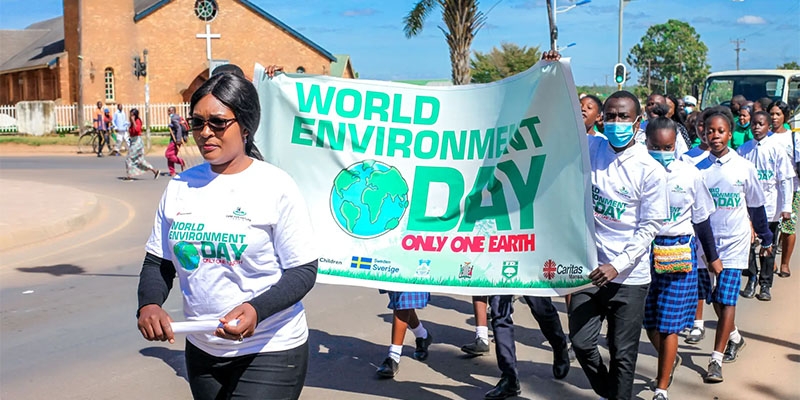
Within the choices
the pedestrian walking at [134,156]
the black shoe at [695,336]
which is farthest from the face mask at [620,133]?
the pedestrian walking at [134,156]

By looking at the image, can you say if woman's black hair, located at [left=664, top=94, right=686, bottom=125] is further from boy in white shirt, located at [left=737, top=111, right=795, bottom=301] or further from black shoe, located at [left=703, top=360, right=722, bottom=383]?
black shoe, located at [left=703, top=360, right=722, bottom=383]

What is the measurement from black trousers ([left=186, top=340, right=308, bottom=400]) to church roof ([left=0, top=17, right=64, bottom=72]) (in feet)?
145

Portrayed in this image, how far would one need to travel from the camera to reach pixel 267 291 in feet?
9.57

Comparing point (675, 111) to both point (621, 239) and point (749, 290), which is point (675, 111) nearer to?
point (749, 290)

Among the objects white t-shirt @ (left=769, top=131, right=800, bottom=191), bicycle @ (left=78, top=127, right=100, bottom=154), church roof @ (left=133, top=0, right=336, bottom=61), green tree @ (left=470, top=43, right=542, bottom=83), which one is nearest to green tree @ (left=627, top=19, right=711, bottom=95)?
green tree @ (left=470, top=43, right=542, bottom=83)

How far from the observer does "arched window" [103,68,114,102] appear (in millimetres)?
43312

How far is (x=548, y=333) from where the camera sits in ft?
18.7

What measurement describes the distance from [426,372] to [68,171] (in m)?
19.2

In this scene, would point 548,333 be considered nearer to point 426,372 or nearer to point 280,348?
point 426,372

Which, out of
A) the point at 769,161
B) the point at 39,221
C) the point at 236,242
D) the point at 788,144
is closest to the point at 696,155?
the point at 769,161

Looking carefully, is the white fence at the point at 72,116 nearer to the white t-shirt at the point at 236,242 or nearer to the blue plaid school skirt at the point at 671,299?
the blue plaid school skirt at the point at 671,299

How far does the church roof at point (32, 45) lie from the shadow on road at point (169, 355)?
40789 millimetres

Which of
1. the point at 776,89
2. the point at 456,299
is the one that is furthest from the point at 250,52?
the point at 456,299

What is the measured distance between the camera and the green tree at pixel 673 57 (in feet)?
398
